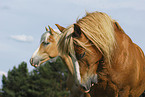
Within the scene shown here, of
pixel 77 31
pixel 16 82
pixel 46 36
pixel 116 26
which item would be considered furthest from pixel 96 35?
pixel 16 82

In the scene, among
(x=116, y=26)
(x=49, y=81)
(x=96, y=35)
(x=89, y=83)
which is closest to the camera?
(x=89, y=83)

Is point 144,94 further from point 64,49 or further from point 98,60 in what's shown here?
point 64,49

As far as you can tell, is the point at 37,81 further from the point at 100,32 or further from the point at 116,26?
the point at 100,32

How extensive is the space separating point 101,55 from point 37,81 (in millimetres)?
25778

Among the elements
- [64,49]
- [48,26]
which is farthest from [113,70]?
[48,26]

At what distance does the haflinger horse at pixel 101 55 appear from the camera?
3.79 meters

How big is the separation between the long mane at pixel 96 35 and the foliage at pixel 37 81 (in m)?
23.5

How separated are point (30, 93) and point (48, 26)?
26.6 m

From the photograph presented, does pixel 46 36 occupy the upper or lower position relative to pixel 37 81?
upper

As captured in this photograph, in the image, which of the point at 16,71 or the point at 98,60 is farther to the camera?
the point at 16,71

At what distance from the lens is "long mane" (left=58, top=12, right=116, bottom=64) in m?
3.84

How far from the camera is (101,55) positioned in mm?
3895

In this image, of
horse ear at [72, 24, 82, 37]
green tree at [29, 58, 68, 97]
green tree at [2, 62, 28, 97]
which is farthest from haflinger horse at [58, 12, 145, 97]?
green tree at [2, 62, 28, 97]

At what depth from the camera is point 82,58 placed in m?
3.78
